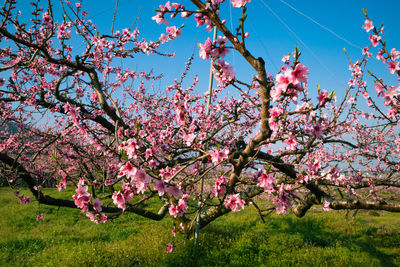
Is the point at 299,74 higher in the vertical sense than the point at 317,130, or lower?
higher

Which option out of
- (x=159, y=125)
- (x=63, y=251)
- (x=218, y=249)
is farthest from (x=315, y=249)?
(x=63, y=251)

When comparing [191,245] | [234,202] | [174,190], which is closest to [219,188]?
[234,202]

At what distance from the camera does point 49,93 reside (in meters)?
5.50

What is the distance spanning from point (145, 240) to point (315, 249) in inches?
214

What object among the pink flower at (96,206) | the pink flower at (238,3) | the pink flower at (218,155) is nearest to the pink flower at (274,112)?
the pink flower at (218,155)

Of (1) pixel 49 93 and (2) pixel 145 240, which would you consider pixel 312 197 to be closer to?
(2) pixel 145 240

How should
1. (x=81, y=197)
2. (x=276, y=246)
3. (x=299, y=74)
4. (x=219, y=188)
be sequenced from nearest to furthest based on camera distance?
(x=299, y=74)
(x=81, y=197)
(x=219, y=188)
(x=276, y=246)

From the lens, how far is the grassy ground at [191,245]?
559cm

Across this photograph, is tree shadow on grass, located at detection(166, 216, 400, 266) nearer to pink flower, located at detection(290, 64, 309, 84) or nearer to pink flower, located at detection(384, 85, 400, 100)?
pink flower, located at detection(384, 85, 400, 100)

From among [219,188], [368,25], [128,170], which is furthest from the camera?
[368,25]

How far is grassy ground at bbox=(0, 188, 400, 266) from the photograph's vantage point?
5.59 metres

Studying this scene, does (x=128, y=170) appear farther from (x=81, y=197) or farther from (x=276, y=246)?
(x=276, y=246)

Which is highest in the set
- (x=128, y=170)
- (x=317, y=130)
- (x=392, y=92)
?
(x=392, y=92)

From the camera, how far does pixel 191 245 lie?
20.2 ft
